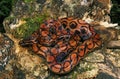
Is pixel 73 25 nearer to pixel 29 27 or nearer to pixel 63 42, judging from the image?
pixel 63 42

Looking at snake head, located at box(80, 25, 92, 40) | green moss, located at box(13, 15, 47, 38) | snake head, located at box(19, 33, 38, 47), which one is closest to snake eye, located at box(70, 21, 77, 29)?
snake head, located at box(80, 25, 92, 40)

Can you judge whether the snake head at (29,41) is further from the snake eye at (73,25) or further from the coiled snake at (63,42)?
the snake eye at (73,25)

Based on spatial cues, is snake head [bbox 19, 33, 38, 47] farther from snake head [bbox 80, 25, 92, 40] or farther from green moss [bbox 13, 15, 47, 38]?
snake head [bbox 80, 25, 92, 40]

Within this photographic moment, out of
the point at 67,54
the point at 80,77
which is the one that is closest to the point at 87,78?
the point at 80,77

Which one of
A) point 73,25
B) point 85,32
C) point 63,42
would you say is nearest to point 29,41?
point 63,42

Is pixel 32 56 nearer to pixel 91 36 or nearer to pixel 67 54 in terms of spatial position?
pixel 67 54

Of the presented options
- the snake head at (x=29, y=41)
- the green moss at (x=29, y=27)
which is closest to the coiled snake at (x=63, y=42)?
the snake head at (x=29, y=41)
